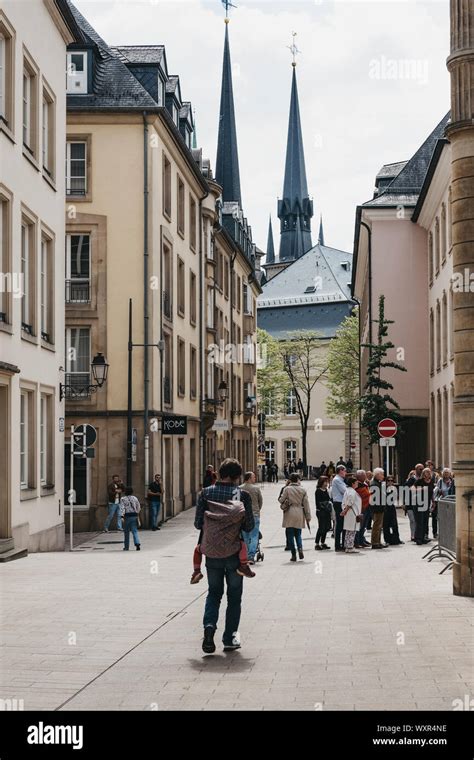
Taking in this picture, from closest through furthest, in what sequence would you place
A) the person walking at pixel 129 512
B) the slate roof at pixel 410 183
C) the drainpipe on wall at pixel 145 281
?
the person walking at pixel 129 512 → the drainpipe on wall at pixel 145 281 → the slate roof at pixel 410 183

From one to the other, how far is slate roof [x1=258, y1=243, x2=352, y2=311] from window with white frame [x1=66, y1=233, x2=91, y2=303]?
69.0 metres

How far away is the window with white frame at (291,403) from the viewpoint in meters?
92.1

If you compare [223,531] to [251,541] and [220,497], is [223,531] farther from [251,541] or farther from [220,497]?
[251,541]

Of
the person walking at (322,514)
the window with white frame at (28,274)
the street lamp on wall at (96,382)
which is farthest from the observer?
the street lamp on wall at (96,382)

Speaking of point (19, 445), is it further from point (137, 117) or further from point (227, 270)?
point (227, 270)

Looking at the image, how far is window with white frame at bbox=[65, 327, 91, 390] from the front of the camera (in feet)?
107

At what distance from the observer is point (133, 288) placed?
1283 inches

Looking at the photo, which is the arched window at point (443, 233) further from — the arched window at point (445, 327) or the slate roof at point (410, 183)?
the slate roof at point (410, 183)

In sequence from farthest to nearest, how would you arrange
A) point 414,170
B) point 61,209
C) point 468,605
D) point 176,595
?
1. point 414,170
2. point 61,209
3. point 176,595
4. point 468,605

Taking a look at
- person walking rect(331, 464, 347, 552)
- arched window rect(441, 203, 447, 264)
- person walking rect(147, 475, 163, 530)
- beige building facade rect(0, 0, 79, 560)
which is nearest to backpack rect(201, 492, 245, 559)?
beige building facade rect(0, 0, 79, 560)

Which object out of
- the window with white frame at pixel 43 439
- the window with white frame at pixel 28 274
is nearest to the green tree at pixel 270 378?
the window with white frame at pixel 43 439

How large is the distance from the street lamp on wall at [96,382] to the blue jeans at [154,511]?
3353 millimetres

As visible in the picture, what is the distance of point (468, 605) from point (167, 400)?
23187 millimetres
